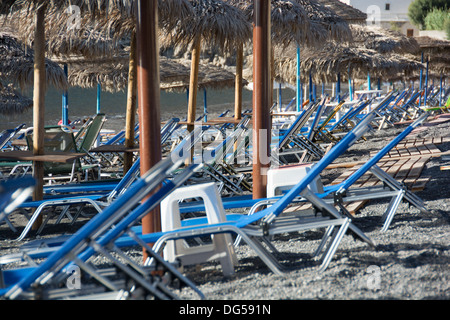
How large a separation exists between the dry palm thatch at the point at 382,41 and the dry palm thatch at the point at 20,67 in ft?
33.4

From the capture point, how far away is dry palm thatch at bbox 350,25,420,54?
15.6 m

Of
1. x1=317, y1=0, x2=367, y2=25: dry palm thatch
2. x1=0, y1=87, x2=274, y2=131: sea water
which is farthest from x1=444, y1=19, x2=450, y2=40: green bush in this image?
x1=317, y1=0, x2=367, y2=25: dry palm thatch

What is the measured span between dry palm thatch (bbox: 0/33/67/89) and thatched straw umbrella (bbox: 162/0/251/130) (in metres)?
1.68

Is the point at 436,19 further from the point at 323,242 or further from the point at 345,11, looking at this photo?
the point at 323,242

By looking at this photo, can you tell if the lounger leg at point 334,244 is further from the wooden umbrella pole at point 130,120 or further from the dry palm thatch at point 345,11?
the dry palm thatch at point 345,11

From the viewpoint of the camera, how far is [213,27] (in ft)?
23.1

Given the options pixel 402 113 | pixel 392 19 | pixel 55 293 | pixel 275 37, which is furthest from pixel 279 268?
pixel 392 19

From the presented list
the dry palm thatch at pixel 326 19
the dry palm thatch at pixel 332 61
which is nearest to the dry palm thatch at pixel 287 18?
the dry palm thatch at pixel 326 19

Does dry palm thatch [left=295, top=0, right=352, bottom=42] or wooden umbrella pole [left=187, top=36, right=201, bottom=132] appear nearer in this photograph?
wooden umbrella pole [left=187, top=36, right=201, bottom=132]

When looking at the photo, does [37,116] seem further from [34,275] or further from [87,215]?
[34,275]

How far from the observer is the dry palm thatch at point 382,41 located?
1559 cm

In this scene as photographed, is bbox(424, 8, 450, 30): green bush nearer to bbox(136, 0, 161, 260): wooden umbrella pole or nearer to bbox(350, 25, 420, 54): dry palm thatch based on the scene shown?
bbox(350, 25, 420, 54): dry palm thatch

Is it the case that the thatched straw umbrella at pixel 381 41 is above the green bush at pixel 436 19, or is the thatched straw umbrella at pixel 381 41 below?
below
